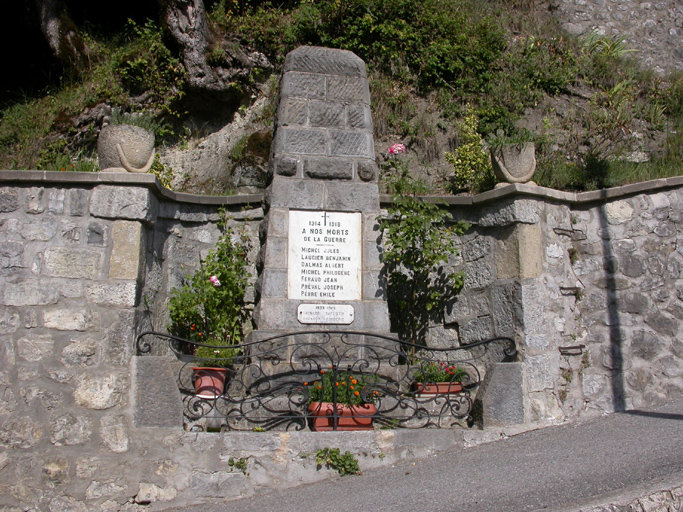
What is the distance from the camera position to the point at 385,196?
6.61 m

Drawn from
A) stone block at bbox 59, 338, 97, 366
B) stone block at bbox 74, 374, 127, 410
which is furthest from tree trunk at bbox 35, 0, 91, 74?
stone block at bbox 74, 374, 127, 410

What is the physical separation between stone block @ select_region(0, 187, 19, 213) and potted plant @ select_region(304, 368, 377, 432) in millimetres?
2841

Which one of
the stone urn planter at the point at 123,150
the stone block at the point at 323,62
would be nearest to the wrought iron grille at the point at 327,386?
the stone urn planter at the point at 123,150

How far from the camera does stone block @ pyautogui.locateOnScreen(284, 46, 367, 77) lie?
627 centimetres

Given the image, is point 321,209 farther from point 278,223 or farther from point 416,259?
point 416,259

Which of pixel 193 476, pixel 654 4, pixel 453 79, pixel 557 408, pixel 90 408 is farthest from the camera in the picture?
pixel 654 4

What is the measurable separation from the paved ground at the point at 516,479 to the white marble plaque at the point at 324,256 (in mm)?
1800

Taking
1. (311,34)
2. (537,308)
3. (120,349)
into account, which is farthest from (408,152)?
(120,349)

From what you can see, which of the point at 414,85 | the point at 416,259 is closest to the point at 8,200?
the point at 416,259

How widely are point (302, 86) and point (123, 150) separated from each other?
6.03 feet

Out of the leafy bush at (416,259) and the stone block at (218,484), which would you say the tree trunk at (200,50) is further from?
the stone block at (218,484)

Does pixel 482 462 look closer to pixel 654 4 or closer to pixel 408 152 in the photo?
pixel 408 152

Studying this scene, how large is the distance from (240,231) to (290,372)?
2054mm

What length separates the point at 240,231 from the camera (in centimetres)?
684
